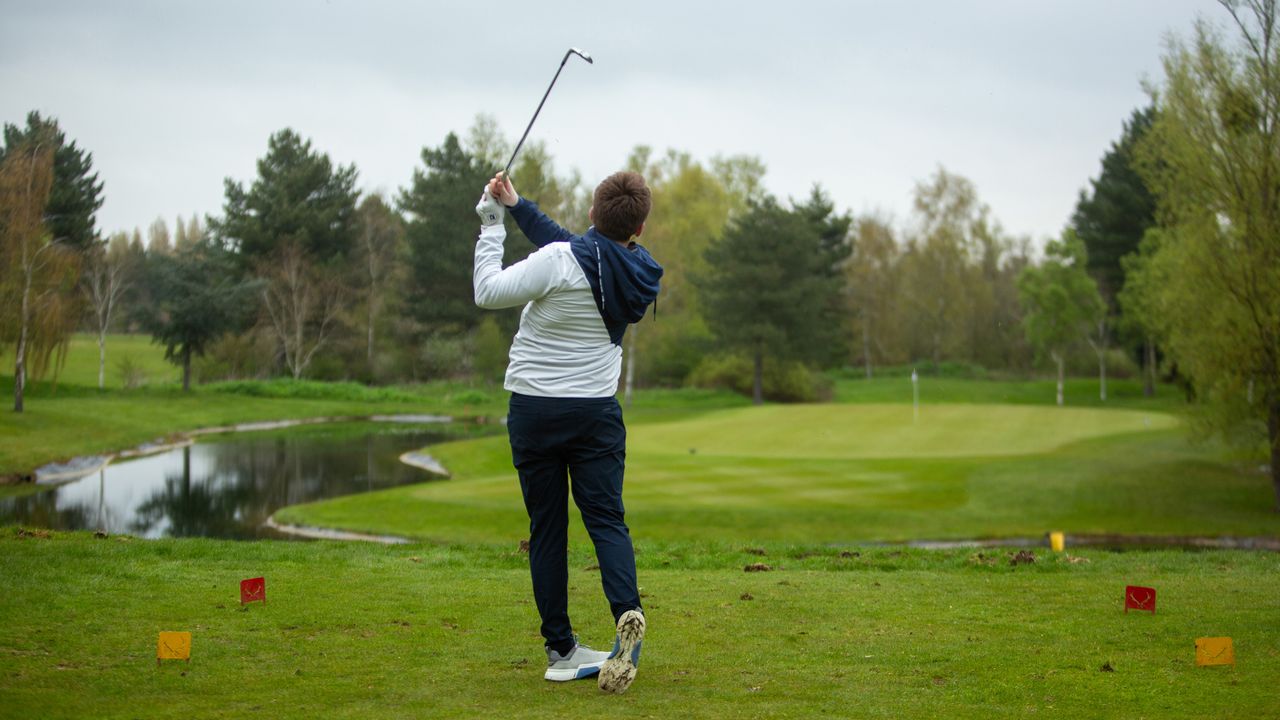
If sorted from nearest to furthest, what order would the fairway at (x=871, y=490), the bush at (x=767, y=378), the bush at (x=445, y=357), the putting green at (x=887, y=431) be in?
the fairway at (x=871, y=490), the putting green at (x=887, y=431), the bush at (x=767, y=378), the bush at (x=445, y=357)

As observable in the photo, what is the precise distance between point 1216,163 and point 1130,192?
38.7 metres

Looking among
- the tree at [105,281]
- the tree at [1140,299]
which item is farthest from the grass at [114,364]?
the tree at [1140,299]

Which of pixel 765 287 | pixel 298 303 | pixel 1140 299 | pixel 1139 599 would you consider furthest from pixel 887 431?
pixel 298 303

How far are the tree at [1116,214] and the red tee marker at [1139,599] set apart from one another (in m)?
56.3

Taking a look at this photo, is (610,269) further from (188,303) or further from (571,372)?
(188,303)

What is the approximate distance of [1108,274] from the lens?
62.3 meters

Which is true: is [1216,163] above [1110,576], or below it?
above

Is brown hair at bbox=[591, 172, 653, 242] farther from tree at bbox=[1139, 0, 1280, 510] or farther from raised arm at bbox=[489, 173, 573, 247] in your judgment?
tree at bbox=[1139, 0, 1280, 510]

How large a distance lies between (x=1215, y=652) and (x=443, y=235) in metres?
62.6

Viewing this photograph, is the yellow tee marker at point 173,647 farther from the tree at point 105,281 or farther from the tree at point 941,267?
the tree at point 941,267

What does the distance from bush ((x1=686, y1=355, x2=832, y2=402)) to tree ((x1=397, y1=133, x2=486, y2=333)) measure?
14.5 metres

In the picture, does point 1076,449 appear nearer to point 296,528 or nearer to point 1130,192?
point 296,528

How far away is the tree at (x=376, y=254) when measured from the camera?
7156 cm

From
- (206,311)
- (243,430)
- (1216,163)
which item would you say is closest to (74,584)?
(1216,163)
